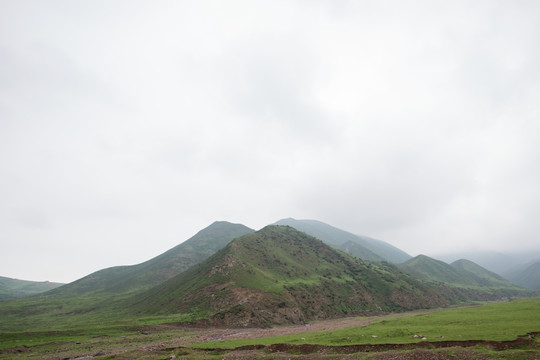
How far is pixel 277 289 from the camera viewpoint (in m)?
125

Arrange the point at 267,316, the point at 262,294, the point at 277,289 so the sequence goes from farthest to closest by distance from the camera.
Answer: the point at 277,289 < the point at 262,294 < the point at 267,316

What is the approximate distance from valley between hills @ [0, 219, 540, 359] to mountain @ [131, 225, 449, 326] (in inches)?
22.9

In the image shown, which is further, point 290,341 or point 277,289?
point 277,289

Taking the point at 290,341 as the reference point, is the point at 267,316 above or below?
below

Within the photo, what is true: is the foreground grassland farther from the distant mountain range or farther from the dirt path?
the distant mountain range

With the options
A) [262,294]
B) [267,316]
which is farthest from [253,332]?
[262,294]

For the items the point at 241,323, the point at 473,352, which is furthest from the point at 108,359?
the point at 241,323

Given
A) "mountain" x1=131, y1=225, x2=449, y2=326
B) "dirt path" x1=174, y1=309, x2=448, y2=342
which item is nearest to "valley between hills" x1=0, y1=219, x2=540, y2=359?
"dirt path" x1=174, y1=309, x2=448, y2=342

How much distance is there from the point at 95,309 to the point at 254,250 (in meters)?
97.6

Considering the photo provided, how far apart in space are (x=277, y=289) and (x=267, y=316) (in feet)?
64.2

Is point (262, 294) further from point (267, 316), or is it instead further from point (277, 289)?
point (267, 316)

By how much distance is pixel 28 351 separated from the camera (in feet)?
191

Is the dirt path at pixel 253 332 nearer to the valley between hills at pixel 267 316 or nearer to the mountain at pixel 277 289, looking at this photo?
the valley between hills at pixel 267 316

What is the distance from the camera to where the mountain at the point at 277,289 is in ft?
362
